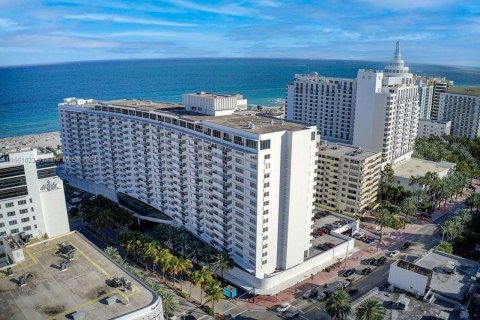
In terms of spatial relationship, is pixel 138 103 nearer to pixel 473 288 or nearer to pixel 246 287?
pixel 246 287

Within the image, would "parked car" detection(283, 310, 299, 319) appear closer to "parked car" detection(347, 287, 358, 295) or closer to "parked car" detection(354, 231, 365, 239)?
"parked car" detection(347, 287, 358, 295)

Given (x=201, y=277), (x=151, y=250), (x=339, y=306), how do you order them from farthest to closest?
(x=151, y=250) < (x=201, y=277) < (x=339, y=306)

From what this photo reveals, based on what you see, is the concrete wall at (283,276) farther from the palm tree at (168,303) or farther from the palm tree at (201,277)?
the palm tree at (168,303)

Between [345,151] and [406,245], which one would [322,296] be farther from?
[345,151]

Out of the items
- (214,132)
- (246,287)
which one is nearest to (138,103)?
(214,132)

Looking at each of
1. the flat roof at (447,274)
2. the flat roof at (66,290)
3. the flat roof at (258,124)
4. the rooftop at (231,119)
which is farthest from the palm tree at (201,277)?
the flat roof at (447,274)

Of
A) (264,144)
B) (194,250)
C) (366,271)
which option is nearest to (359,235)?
(366,271)
